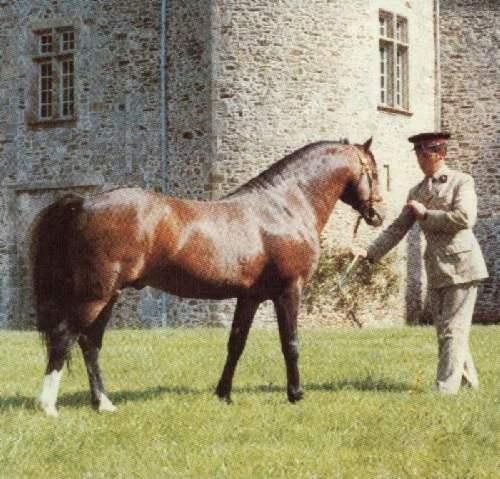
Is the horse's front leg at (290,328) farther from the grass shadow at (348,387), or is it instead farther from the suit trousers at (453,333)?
the suit trousers at (453,333)

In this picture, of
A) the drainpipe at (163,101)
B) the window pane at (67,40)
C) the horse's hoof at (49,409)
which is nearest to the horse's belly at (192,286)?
the horse's hoof at (49,409)

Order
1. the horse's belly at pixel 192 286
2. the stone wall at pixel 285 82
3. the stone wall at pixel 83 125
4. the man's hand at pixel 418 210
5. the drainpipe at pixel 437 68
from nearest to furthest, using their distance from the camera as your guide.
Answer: the horse's belly at pixel 192 286, the man's hand at pixel 418 210, the stone wall at pixel 285 82, the stone wall at pixel 83 125, the drainpipe at pixel 437 68

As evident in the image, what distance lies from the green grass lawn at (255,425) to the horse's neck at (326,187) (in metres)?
1.51

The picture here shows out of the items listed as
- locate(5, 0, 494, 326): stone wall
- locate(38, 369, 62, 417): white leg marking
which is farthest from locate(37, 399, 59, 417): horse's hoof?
locate(5, 0, 494, 326): stone wall

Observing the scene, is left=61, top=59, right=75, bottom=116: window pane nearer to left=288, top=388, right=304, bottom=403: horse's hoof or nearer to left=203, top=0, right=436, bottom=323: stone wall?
left=203, top=0, right=436, bottom=323: stone wall

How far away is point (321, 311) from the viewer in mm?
19156

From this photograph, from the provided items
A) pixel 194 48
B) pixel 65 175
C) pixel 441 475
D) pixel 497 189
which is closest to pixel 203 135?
pixel 194 48

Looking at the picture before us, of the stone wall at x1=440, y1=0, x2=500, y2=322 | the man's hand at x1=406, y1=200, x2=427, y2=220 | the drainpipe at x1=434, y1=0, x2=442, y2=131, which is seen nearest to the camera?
the man's hand at x1=406, y1=200, x2=427, y2=220

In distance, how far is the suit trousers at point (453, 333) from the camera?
8320mm

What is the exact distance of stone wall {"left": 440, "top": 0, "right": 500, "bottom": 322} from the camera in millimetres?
23281

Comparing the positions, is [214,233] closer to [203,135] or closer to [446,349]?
[446,349]

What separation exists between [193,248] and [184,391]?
1714mm

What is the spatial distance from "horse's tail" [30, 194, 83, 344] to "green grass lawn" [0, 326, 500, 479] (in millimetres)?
422

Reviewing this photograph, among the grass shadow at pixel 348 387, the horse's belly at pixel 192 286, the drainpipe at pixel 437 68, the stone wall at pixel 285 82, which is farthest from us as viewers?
the drainpipe at pixel 437 68
